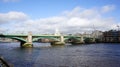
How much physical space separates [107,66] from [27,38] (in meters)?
83.9

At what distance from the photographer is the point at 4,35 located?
360 feet

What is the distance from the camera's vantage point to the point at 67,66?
4222 cm

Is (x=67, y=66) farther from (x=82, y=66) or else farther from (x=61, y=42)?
(x=61, y=42)

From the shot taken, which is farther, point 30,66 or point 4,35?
point 4,35

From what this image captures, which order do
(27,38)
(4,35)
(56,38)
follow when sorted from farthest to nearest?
(56,38) → (27,38) → (4,35)

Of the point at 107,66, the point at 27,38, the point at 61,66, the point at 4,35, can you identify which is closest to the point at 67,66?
the point at 61,66

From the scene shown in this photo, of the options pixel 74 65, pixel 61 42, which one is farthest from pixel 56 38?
pixel 74 65

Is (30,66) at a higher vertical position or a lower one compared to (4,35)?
lower

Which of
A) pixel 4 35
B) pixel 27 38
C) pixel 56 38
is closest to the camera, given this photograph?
pixel 4 35

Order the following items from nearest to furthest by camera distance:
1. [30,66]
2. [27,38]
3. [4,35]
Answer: [30,66] → [4,35] → [27,38]

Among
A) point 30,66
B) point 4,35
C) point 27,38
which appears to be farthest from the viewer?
point 27,38

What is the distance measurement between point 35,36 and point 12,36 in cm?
1797

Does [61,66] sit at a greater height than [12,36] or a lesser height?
lesser

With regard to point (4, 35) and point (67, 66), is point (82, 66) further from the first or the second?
point (4, 35)
